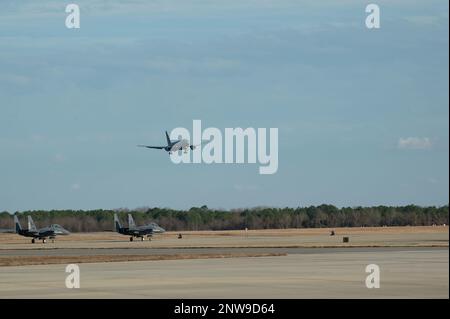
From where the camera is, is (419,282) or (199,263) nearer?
(419,282)

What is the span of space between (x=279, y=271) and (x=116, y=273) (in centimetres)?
767

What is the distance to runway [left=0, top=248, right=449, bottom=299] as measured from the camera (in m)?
37.5

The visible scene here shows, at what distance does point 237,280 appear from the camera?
1748 inches

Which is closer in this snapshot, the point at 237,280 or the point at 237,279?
the point at 237,280

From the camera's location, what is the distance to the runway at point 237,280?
37.5 metres
